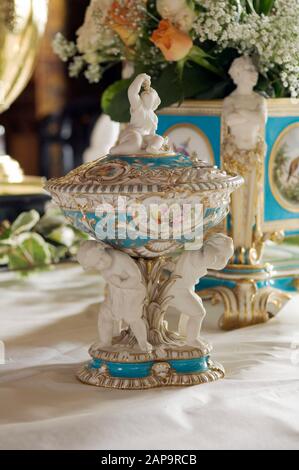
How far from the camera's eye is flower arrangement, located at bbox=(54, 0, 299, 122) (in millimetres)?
1368

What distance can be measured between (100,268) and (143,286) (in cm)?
6

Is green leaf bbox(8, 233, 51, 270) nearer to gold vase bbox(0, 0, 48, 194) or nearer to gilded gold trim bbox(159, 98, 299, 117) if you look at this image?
gold vase bbox(0, 0, 48, 194)

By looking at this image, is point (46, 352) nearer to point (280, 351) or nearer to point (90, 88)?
point (280, 351)

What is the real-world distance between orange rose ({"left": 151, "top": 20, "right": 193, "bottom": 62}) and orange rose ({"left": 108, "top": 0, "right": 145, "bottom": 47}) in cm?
12

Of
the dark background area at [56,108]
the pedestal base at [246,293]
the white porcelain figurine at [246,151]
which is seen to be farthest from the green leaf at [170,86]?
the dark background area at [56,108]

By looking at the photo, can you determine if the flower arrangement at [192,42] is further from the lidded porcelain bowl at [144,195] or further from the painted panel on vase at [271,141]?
the lidded porcelain bowl at [144,195]

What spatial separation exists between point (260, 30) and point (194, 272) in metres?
0.45

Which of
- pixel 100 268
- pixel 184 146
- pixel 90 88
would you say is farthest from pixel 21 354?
pixel 90 88

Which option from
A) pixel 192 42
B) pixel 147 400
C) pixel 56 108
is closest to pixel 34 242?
pixel 192 42

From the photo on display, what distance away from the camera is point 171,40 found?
1.37 m

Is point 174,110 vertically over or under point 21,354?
over

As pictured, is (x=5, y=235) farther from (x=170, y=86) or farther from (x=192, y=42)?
(x=192, y=42)

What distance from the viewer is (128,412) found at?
967 millimetres

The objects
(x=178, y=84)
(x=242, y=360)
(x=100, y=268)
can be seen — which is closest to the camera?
(x=100, y=268)
